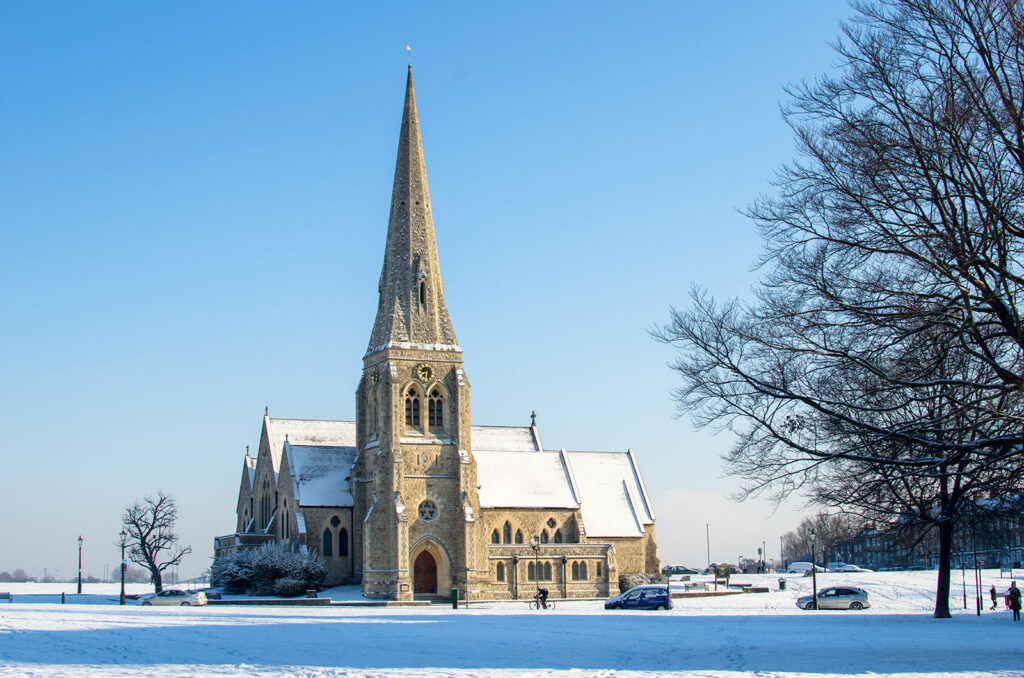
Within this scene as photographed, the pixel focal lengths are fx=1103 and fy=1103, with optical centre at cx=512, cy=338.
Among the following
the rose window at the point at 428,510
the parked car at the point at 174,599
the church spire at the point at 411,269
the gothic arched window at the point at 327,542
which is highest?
the church spire at the point at 411,269

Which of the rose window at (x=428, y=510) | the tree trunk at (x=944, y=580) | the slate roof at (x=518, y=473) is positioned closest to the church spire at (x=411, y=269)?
the slate roof at (x=518, y=473)

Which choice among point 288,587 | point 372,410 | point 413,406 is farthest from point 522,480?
point 288,587

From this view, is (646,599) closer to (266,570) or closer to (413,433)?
(413,433)

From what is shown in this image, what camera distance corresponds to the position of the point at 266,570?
2359 inches

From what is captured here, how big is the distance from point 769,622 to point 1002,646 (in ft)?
38.4

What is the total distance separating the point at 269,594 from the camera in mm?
59375

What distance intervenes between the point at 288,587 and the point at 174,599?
5833 millimetres

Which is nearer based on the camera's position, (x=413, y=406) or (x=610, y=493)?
(x=413, y=406)

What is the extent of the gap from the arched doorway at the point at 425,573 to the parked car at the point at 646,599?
54.5ft

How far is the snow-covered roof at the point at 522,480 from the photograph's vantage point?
225ft

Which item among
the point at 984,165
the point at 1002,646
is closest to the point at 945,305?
the point at 984,165

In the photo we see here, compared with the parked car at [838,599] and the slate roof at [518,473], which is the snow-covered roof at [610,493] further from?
the parked car at [838,599]

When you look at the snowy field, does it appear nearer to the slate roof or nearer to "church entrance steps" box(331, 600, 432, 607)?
"church entrance steps" box(331, 600, 432, 607)

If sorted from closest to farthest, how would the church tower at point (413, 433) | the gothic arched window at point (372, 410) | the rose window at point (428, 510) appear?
the church tower at point (413, 433), the rose window at point (428, 510), the gothic arched window at point (372, 410)
